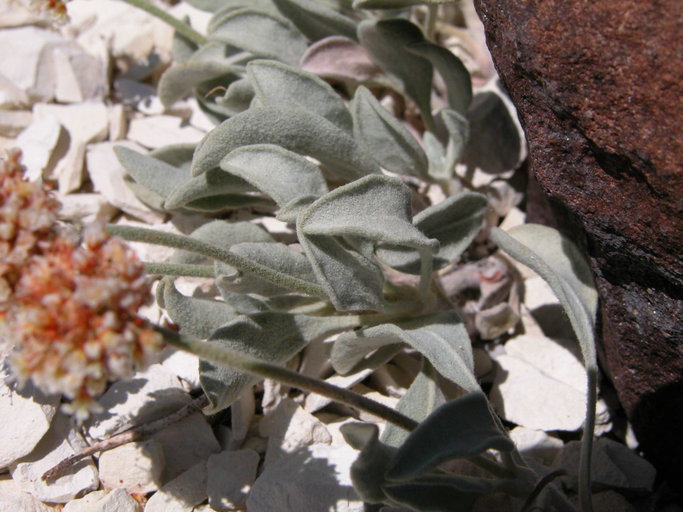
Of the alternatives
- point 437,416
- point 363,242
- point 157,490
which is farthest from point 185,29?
point 437,416

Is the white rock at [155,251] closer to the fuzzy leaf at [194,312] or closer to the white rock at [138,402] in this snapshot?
the white rock at [138,402]

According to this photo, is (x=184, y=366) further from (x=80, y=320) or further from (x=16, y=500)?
(x=80, y=320)

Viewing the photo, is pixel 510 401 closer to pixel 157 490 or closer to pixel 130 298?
pixel 157 490

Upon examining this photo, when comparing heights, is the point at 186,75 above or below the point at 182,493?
above

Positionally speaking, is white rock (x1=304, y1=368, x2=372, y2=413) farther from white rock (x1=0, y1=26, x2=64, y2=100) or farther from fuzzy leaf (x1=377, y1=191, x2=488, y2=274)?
white rock (x1=0, y1=26, x2=64, y2=100)

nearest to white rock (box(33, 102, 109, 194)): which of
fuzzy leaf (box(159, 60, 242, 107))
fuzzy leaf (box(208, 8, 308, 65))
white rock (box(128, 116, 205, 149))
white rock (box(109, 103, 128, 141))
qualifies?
white rock (box(109, 103, 128, 141))

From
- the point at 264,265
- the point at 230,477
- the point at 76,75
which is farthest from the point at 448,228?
the point at 76,75

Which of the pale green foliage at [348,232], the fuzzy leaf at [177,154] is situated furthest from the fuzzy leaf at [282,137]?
the fuzzy leaf at [177,154]
